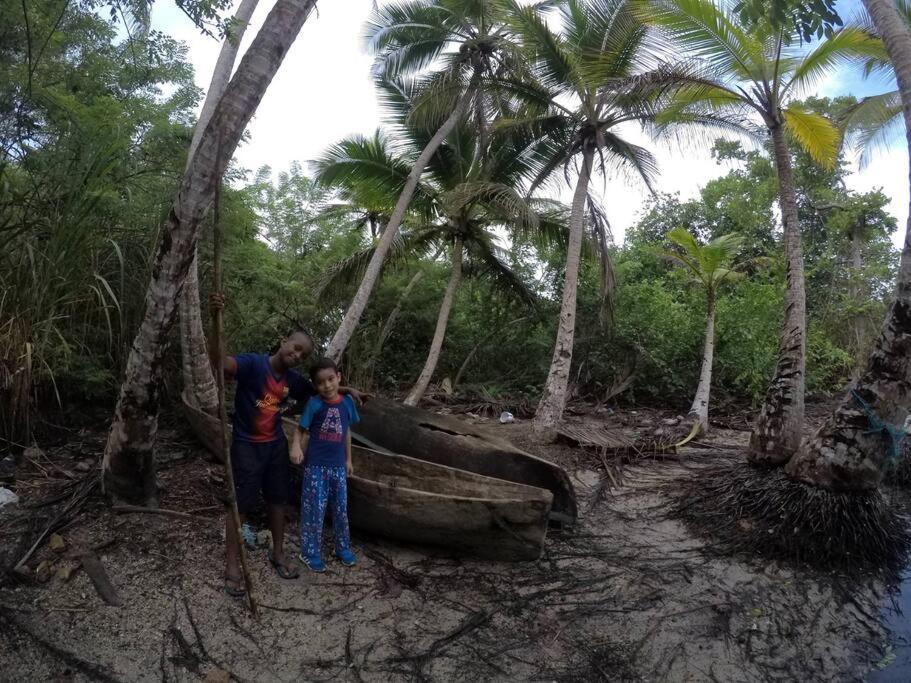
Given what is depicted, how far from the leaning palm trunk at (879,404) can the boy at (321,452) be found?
3833 millimetres

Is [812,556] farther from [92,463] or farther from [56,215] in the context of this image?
[56,215]

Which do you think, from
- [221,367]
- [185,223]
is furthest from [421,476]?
[185,223]

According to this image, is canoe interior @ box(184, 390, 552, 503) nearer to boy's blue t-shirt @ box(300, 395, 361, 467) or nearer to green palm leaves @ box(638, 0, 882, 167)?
boy's blue t-shirt @ box(300, 395, 361, 467)

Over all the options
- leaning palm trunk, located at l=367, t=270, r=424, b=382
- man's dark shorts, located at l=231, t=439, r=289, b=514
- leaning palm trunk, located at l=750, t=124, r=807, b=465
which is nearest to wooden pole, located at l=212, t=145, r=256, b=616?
man's dark shorts, located at l=231, t=439, r=289, b=514

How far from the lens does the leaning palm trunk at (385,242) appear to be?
7863 millimetres

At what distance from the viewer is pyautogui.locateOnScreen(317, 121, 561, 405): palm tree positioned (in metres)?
10.3

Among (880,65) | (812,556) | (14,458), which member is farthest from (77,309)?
(880,65)

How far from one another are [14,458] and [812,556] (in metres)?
6.85

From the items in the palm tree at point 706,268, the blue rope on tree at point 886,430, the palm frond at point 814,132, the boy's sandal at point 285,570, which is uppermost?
the palm frond at point 814,132

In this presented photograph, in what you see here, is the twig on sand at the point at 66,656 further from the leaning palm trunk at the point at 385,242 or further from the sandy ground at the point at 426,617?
the leaning palm trunk at the point at 385,242

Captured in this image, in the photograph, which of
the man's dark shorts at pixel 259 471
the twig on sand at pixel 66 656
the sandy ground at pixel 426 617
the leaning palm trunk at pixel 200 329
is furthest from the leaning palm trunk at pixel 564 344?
the twig on sand at pixel 66 656

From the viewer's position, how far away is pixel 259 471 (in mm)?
3553

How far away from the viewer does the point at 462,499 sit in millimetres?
3814

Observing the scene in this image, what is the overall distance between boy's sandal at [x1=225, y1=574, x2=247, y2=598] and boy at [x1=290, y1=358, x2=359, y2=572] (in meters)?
0.46
